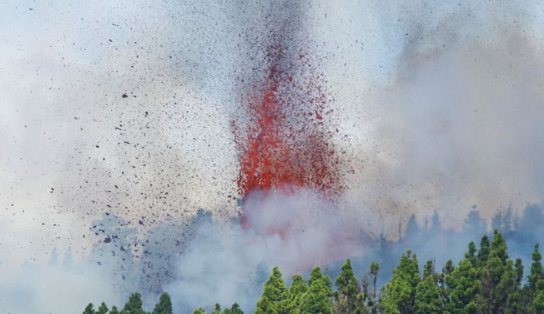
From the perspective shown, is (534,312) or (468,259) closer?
(534,312)

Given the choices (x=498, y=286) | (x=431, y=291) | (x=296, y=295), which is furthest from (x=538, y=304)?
(x=296, y=295)

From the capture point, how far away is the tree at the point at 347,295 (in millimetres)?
67250

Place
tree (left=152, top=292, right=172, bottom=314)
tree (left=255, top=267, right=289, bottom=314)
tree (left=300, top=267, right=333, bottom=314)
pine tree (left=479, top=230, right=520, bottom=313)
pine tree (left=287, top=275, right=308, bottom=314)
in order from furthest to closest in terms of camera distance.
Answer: tree (left=152, top=292, right=172, bottom=314)
tree (left=255, top=267, right=289, bottom=314)
pine tree (left=287, top=275, right=308, bottom=314)
tree (left=300, top=267, right=333, bottom=314)
pine tree (left=479, top=230, right=520, bottom=313)

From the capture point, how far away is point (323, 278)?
6769 centimetres

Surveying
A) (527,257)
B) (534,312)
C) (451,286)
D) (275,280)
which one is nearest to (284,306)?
(275,280)

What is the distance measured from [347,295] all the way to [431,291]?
555 cm

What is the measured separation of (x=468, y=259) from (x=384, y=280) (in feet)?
134

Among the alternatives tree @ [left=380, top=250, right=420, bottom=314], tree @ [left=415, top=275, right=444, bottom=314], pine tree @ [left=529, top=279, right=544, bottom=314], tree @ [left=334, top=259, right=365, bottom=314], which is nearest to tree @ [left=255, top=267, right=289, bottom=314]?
tree @ [left=334, top=259, right=365, bottom=314]

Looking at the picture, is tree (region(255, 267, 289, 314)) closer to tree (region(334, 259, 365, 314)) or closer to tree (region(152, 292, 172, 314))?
tree (region(334, 259, 365, 314))

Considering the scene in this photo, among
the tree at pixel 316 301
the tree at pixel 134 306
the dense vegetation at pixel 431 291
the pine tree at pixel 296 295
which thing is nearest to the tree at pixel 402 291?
the dense vegetation at pixel 431 291

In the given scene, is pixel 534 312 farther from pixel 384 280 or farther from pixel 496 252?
pixel 384 280

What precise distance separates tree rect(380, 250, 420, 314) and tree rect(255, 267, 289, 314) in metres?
6.05

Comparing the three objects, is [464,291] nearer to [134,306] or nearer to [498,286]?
[498,286]

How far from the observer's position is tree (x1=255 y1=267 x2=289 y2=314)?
217 feet
